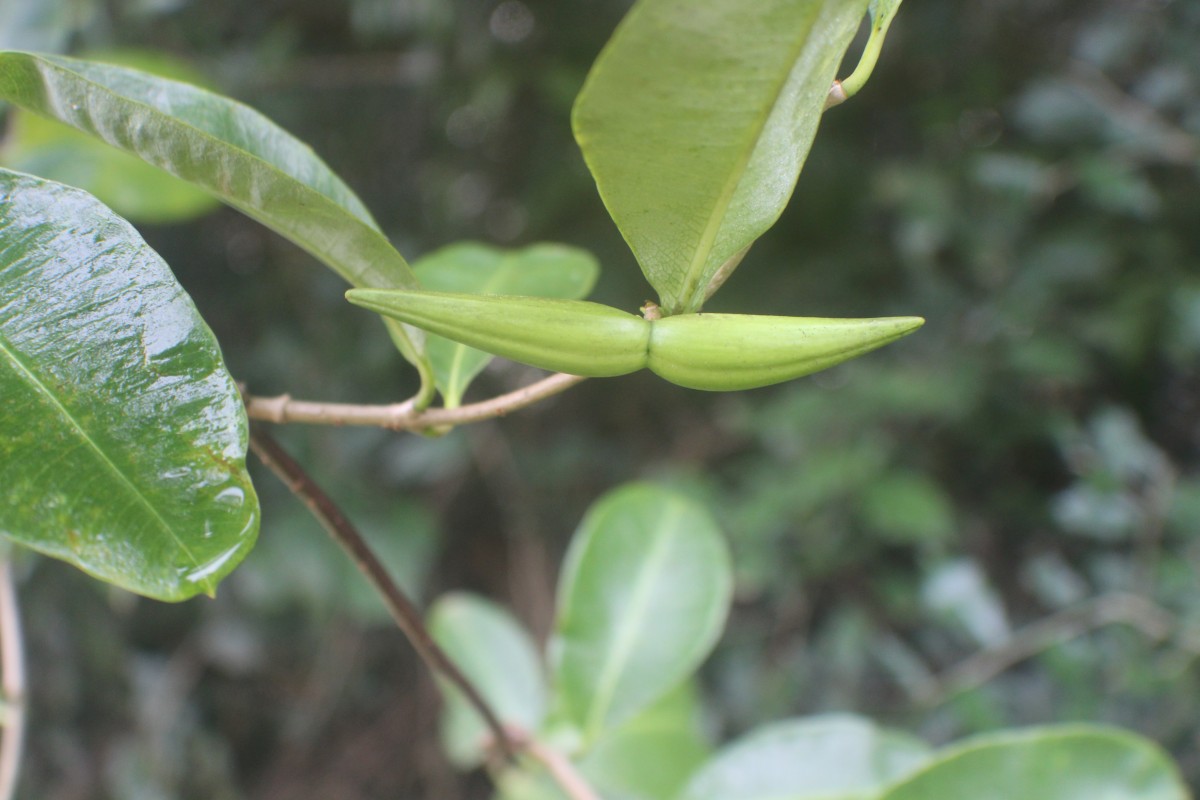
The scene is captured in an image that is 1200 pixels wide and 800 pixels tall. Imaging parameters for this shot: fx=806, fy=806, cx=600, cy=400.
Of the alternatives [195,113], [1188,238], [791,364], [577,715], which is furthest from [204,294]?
[1188,238]

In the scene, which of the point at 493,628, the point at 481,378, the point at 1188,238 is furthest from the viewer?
the point at 481,378

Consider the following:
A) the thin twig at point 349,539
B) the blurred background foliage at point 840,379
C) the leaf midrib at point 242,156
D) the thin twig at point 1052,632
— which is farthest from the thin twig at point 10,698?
the thin twig at point 1052,632

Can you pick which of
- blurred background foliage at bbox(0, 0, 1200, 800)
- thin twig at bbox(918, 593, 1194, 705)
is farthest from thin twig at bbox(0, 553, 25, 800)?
thin twig at bbox(918, 593, 1194, 705)

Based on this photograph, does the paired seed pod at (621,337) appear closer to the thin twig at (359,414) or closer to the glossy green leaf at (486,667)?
the thin twig at (359,414)

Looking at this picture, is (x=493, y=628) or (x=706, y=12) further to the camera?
(x=493, y=628)

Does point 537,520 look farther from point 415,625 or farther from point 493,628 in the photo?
point 415,625

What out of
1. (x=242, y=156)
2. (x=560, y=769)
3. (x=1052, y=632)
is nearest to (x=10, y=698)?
(x=560, y=769)
